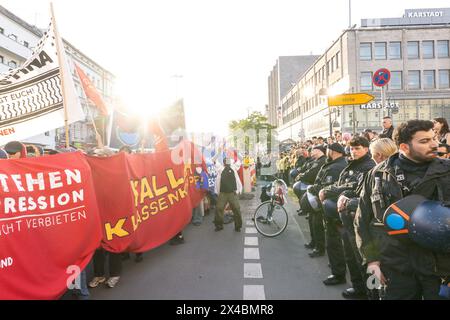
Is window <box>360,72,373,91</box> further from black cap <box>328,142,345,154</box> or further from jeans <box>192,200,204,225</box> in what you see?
black cap <box>328,142,345,154</box>

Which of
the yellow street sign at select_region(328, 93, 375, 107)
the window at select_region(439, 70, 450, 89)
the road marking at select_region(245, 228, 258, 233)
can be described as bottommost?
the road marking at select_region(245, 228, 258, 233)

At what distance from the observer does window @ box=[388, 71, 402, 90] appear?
42031 millimetres

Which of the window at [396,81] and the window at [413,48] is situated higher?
the window at [413,48]

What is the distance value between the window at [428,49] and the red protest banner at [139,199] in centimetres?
4513

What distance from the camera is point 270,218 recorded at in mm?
7723

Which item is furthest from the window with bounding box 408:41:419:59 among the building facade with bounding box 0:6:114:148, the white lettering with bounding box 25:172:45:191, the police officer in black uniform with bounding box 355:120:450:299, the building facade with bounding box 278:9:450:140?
the white lettering with bounding box 25:172:45:191

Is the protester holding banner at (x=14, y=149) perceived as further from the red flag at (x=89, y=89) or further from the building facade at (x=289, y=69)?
the building facade at (x=289, y=69)

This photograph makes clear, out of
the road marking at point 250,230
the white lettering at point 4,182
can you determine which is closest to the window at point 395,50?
the road marking at point 250,230

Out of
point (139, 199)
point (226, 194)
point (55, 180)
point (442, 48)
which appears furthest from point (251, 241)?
point (442, 48)

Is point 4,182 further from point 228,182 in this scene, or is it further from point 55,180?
point 228,182

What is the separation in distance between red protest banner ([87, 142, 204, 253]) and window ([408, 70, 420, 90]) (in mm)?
42601

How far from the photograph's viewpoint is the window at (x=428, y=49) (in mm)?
42438

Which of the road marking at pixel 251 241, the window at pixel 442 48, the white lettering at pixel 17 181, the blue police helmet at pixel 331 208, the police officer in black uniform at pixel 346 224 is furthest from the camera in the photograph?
the window at pixel 442 48

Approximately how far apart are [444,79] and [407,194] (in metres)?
47.6
